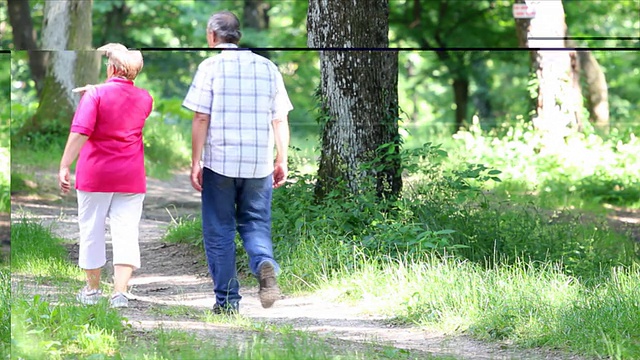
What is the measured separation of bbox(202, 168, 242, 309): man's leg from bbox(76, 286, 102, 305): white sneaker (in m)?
0.66

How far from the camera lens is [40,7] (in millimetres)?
24969

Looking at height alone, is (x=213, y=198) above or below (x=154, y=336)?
above

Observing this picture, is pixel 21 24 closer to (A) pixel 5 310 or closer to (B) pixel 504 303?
(A) pixel 5 310

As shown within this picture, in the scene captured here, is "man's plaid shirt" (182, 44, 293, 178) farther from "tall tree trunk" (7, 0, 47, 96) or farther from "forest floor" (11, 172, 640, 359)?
"tall tree trunk" (7, 0, 47, 96)

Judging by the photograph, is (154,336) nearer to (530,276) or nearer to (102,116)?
(102,116)

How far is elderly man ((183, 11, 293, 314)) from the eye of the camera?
559cm

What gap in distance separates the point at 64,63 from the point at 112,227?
8703mm

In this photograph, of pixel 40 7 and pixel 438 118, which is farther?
pixel 438 118

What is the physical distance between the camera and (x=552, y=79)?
1405 centimetres

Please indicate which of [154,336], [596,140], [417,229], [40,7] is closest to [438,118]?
[40,7]

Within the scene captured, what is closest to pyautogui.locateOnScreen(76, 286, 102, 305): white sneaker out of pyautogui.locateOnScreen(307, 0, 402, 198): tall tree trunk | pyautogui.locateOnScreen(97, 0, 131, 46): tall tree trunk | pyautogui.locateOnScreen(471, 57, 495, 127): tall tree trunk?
pyautogui.locateOnScreen(307, 0, 402, 198): tall tree trunk

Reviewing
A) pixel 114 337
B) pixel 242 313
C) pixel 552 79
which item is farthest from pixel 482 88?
pixel 114 337

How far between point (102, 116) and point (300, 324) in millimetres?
1560

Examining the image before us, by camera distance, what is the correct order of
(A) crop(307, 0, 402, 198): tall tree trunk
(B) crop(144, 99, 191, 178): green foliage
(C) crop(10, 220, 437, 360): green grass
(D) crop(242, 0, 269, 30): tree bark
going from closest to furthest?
(C) crop(10, 220, 437, 360): green grass, (A) crop(307, 0, 402, 198): tall tree trunk, (B) crop(144, 99, 191, 178): green foliage, (D) crop(242, 0, 269, 30): tree bark
